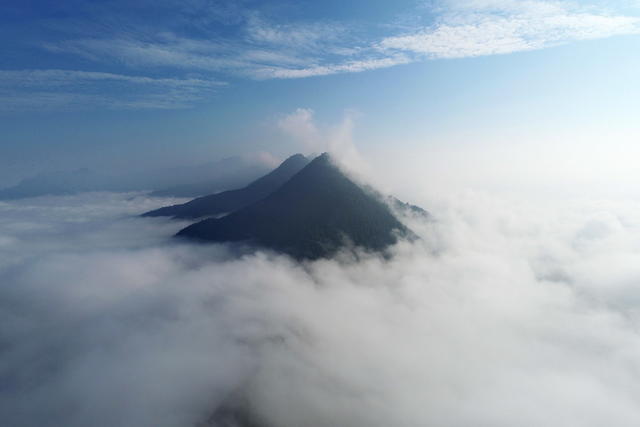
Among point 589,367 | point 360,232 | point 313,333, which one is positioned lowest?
point 589,367

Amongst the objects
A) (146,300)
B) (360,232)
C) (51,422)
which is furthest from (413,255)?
(51,422)

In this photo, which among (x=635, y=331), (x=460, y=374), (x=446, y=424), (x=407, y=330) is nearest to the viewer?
(x=446, y=424)

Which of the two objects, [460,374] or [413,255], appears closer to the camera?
[460,374]

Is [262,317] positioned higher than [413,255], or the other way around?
[413,255]

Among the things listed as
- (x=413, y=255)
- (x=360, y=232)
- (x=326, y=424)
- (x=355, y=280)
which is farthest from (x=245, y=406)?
(x=413, y=255)

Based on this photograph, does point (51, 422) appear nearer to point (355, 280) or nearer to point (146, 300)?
point (146, 300)

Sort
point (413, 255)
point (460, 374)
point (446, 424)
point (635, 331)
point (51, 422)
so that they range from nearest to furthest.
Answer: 1. point (51, 422)
2. point (446, 424)
3. point (460, 374)
4. point (635, 331)
5. point (413, 255)

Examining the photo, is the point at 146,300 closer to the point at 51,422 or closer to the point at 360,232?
the point at 51,422
